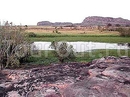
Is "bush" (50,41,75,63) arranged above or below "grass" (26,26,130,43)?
below

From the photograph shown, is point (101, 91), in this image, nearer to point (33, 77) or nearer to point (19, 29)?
point (33, 77)

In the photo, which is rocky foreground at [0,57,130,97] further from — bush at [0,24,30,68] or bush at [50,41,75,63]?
bush at [50,41,75,63]

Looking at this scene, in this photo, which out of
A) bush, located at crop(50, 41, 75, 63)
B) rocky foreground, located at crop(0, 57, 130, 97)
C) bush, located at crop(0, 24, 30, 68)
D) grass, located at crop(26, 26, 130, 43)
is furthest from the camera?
grass, located at crop(26, 26, 130, 43)

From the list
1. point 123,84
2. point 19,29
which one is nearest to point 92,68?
point 123,84

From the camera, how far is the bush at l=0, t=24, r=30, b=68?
2117 cm

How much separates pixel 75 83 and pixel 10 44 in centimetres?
1503

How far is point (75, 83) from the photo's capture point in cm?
880

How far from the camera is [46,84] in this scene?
28.8ft

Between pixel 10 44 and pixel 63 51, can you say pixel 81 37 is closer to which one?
pixel 63 51

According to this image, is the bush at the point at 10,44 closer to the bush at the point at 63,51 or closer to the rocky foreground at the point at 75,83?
the bush at the point at 63,51

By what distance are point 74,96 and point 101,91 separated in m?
0.82

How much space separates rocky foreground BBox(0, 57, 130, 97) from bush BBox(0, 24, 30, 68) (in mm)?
10808

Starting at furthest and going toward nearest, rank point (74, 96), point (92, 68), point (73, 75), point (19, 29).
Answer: point (19, 29) < point (92, 68) < point (73, 75) < point (74, 96)

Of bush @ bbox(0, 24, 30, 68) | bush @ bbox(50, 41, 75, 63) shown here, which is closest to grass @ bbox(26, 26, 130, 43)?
bush @ bbox(50, 41, 75, 63)
